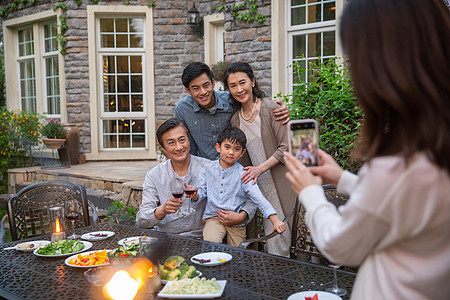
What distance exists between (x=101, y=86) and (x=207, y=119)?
6270 mm

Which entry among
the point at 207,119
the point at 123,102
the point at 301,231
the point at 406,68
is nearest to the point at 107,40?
the point at 123,102

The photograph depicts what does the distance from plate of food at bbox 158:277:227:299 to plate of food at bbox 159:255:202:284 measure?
3.0 inches

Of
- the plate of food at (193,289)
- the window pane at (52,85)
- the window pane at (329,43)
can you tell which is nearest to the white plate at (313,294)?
the plate of food at (193,289)

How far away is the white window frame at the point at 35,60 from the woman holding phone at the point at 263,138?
265 inches

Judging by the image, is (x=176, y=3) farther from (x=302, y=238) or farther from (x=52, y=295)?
(x=52, y=295)

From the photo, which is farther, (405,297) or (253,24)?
(253,24)

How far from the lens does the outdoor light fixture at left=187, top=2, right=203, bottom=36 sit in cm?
873

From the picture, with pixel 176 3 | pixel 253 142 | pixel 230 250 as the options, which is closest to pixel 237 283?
pixel 230 250

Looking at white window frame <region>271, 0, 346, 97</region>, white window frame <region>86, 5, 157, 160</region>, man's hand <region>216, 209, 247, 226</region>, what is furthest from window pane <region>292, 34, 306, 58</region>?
man's hand <region>216, 209, 247, 226</region>

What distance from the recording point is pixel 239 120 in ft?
11.8

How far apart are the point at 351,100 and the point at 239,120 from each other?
1013 millimetres

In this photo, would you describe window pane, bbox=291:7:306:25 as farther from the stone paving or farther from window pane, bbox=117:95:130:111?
window pane, bbox=117:95:130:111

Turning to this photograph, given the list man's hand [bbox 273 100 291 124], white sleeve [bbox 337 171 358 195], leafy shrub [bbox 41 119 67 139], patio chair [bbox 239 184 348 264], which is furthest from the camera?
leafy shrub [bbox 41 119 67 139]

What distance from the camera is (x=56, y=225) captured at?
2.60 meters
